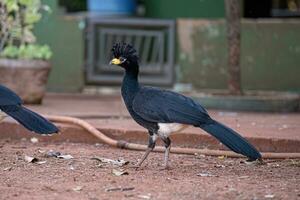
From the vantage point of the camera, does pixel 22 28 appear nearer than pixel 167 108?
No

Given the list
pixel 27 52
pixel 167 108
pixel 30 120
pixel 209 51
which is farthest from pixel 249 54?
pixel 30 120

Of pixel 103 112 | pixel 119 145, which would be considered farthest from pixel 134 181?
pixel 103 112

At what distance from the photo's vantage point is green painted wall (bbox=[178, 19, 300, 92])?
10.1m

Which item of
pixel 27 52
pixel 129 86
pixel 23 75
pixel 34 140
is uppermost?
pixel 129 86

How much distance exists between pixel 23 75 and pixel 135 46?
2097 mm

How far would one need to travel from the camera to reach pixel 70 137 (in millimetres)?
7590

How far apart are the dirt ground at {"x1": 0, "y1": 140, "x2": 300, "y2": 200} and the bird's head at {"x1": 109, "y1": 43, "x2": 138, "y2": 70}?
2.55 ft

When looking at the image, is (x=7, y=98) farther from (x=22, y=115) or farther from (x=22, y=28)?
(x=22, y=28)

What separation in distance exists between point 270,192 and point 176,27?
5632 mm

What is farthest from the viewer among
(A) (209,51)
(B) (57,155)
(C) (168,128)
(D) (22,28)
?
(A) (209,51)

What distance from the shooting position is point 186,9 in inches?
426

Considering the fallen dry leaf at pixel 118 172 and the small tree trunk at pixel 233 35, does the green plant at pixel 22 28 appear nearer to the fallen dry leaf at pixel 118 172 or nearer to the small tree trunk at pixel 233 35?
the small tree trunk at pixel 233 35

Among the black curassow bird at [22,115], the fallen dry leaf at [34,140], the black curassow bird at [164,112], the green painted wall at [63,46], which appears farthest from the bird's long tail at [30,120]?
the green painted wall at [63,46]

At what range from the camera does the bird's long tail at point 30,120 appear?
5.90m
